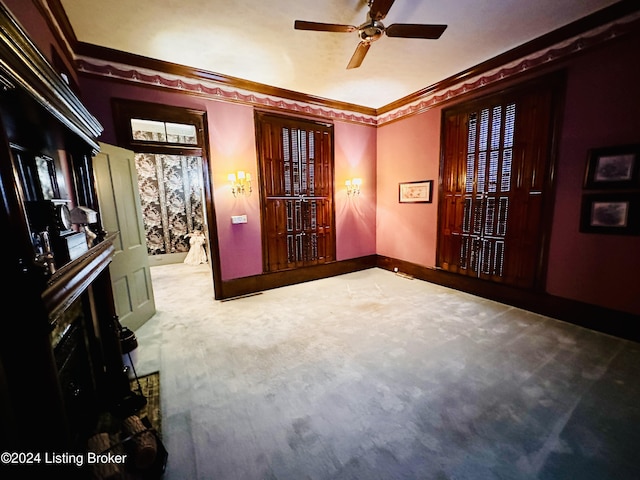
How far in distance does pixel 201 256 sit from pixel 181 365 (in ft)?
15.2

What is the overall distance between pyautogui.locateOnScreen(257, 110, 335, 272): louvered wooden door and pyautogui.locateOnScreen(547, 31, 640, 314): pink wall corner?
10.7 feet

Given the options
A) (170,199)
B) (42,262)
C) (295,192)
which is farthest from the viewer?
(170,199)

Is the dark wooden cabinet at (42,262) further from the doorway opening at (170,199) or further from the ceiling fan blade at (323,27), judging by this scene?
the doorway opening at (170,199)

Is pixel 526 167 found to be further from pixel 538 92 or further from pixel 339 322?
pixel 339 322

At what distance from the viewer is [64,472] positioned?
2.84ft

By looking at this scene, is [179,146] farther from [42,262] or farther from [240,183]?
[42,262]

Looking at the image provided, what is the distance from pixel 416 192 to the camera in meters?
4.62

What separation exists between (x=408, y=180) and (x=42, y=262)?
15.8 feet

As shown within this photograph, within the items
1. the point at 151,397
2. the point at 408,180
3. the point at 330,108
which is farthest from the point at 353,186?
the point at 151,397

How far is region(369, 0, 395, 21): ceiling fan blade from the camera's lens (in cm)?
208

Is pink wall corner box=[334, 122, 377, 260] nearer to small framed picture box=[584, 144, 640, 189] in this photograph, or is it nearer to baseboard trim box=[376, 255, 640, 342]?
baseboard trim box=[376, 255, 640, 342]

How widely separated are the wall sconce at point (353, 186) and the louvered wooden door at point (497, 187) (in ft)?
5.04

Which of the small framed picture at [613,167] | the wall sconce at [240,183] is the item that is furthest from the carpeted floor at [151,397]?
the small framed picture at [613,167]

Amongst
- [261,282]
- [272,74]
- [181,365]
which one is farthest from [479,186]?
[181,365]
